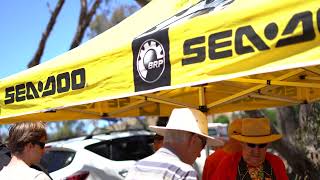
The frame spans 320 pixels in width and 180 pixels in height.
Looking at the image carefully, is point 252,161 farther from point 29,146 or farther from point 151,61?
point 29,146

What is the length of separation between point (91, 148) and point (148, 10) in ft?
7.97

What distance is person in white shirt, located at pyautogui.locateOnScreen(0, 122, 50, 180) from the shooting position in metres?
2.87

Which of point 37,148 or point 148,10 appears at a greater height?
point 148,10

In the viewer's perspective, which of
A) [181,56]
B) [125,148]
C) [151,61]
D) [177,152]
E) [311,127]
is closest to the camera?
[177,152]

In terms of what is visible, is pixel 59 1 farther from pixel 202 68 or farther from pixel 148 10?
pixel 202 68

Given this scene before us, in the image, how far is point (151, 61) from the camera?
11.1 ft

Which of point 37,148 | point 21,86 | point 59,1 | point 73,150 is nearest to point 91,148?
point 73,150

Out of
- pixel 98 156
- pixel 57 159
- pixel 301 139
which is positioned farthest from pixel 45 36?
pixel 98 156

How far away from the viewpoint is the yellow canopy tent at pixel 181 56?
268 centimetres

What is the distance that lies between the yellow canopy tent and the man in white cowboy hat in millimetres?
413

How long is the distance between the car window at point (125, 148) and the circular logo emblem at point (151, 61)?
3.32 metres

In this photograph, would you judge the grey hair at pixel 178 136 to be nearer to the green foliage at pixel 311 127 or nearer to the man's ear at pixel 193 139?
the man's ear at pixel 193 139

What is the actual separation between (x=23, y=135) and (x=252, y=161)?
1790mm

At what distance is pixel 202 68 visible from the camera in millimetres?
3076
